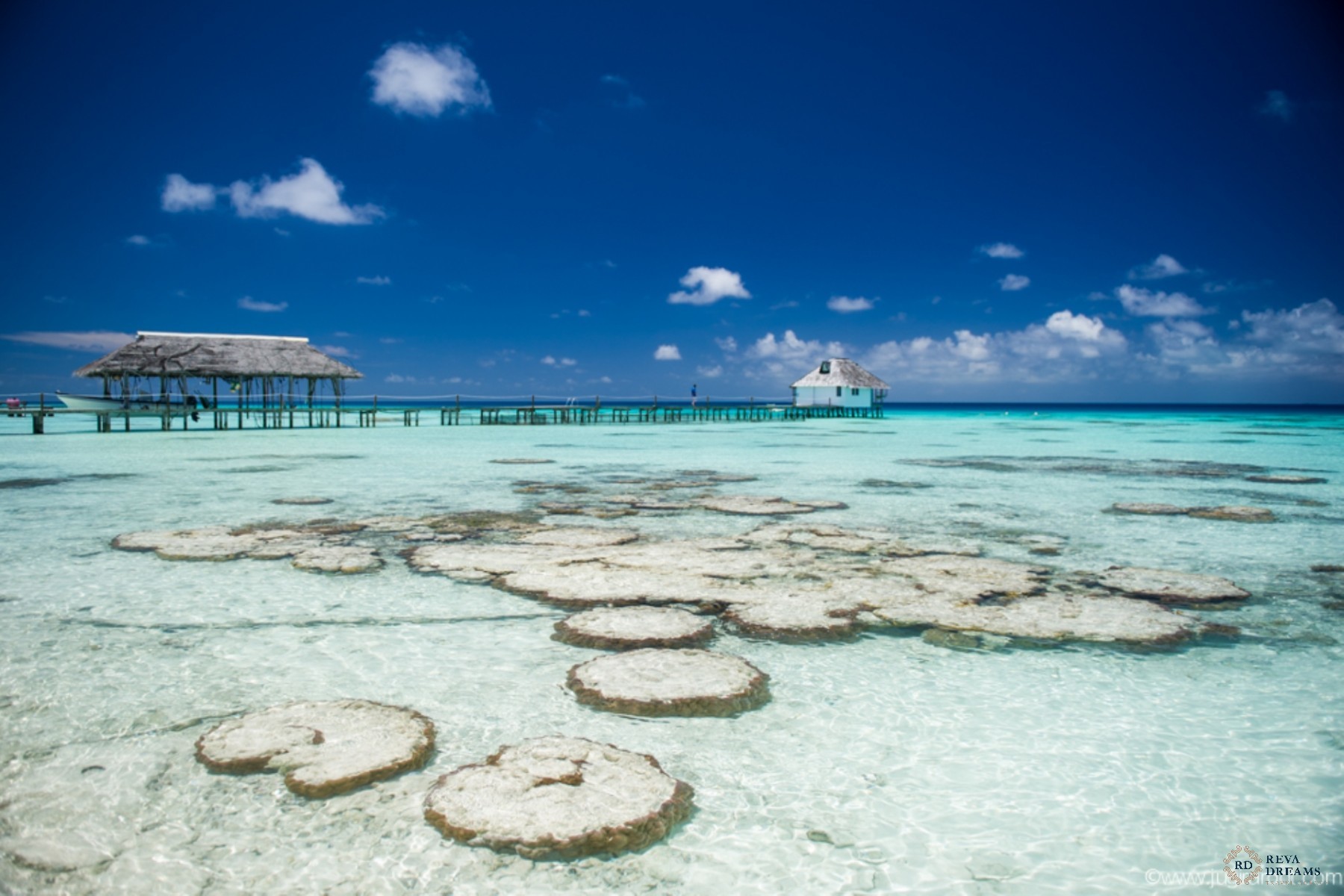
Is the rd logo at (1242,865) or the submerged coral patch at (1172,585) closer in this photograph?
the rd logo at (1242,865)

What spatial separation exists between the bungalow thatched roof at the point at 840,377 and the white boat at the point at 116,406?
33.0m

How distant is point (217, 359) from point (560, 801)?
29637 millimetres

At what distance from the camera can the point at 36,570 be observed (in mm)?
5625

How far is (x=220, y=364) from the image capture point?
27141 millimetres

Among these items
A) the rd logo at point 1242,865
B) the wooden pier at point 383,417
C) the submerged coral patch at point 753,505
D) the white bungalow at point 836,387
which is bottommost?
the rd logo at point 1242,865

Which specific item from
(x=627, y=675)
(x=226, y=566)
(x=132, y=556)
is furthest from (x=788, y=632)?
(x=132, y=556)

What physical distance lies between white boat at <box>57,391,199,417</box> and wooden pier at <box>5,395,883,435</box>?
0.26 feet

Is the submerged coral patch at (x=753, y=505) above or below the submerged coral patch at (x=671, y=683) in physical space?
above

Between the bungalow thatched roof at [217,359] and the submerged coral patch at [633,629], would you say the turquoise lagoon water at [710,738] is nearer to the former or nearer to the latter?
the submerged coral patch at [633,629]

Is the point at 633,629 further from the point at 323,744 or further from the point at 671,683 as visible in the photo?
the point at 323,744

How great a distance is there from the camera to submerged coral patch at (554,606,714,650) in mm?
4043

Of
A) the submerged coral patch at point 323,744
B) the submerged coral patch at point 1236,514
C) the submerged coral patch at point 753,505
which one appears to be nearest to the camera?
the submerged coral patch at point 323,744

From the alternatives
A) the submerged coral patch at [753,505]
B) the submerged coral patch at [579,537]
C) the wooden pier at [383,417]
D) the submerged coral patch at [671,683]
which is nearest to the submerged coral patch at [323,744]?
the submerged coral patch at [671,683]

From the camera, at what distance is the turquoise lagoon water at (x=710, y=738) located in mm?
2254
